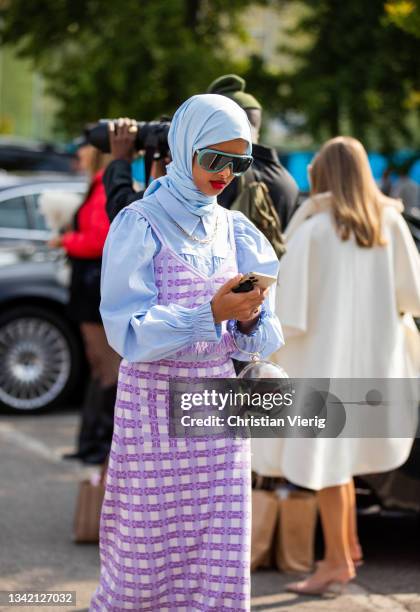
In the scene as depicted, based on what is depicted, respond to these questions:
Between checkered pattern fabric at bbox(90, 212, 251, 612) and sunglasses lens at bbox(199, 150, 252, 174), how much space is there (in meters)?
0.27

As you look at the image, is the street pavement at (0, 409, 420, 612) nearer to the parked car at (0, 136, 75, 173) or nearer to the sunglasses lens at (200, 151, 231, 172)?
the sunglasses lens at (200, 151, 231, 172)

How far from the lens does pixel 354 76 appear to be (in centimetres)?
2019

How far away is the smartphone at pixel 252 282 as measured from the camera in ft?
10.7

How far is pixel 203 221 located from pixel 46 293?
5.75 meters

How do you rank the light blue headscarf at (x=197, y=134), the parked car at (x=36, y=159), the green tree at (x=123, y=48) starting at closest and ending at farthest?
the light blue headscarf at (x=197, y=134) → the parked car at (x=36, y=159) → the green tree at (x=123, y=48)

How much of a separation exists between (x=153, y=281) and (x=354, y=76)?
17.3 meters

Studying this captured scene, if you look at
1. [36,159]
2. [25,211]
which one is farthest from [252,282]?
[36,159]

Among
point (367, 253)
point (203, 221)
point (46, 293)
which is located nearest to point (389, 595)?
point (367, 253)

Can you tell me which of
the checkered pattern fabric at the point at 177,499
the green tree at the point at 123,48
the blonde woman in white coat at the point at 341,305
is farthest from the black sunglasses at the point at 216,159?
the green tree at the point at 123,48

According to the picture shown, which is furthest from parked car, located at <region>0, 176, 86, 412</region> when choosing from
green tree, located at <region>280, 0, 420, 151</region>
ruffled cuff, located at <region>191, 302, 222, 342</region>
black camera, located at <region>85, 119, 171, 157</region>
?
green tree, located at <region>280, 0, 420, 151</region>

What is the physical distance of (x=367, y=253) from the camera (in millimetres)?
5102

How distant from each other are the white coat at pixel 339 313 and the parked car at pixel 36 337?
4064mm

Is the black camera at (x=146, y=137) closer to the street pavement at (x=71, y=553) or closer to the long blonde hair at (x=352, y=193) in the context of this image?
the long blonde hair at (x=352, y=193)

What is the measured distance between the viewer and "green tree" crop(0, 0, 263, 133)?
65.9ft
